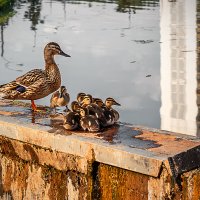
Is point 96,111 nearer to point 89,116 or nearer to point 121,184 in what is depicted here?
point 89,116

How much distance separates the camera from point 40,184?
712cm

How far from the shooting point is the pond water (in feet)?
60.4

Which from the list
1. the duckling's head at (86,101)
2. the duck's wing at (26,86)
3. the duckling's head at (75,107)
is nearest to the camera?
the duckling's head at (75,107)

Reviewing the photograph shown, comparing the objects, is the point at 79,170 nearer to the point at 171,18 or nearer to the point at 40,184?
the point at 40,184

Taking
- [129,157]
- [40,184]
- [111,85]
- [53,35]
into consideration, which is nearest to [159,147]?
[129,157]

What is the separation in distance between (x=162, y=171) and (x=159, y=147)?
1.52 feet

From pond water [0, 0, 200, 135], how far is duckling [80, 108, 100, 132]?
8228mm

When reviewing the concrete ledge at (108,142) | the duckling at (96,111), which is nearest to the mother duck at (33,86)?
the concrete ledge at (108,142)

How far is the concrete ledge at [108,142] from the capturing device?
6.12 meters

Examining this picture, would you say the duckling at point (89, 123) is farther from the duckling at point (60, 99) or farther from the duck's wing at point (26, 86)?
the duck's wing at point (26, 86)

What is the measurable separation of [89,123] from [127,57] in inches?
758

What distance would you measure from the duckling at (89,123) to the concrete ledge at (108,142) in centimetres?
9

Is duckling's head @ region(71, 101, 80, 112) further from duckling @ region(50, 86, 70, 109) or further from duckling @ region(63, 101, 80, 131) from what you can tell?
duckling @ region(50, 86, 70, 109)

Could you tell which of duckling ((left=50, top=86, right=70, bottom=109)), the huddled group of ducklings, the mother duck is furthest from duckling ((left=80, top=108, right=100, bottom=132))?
the mother duck
